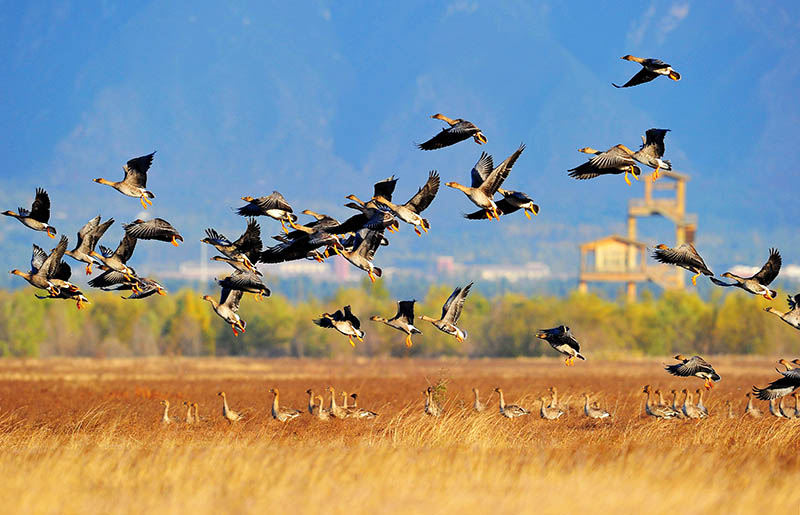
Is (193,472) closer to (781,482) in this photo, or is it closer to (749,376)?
(781,482)

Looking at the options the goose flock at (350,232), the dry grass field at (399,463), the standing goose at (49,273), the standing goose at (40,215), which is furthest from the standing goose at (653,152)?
the standing goose at (40,215)

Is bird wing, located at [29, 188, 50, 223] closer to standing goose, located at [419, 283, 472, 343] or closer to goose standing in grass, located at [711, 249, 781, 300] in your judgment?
standing goose, located at [419, 283, 472, 343]

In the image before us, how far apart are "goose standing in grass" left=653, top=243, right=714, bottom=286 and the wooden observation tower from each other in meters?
107

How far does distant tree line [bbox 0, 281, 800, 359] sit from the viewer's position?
342 feet

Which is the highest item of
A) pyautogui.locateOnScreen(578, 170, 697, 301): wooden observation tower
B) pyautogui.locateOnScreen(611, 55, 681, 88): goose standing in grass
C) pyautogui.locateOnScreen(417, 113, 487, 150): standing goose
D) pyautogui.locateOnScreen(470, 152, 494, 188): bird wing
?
pyautogui.locateOnScreen(578, 170, 697, 301): wooden observation tower

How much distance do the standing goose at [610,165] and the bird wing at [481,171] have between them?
4.98 feet

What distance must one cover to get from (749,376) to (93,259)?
44191 millimetres

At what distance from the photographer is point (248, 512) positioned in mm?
16094

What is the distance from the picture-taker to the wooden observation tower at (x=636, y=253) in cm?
13350

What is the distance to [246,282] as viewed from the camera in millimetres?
24875

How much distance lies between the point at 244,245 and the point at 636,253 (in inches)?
4875

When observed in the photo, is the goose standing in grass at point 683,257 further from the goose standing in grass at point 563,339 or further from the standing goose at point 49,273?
the standing goose at point 49,273

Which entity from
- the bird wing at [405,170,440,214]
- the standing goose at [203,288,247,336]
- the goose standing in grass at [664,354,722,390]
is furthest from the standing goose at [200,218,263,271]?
the goose standing in grass at [664,354,722,390]

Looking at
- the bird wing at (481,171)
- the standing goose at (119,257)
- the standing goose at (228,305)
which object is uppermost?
the bird wing at (481,171)
